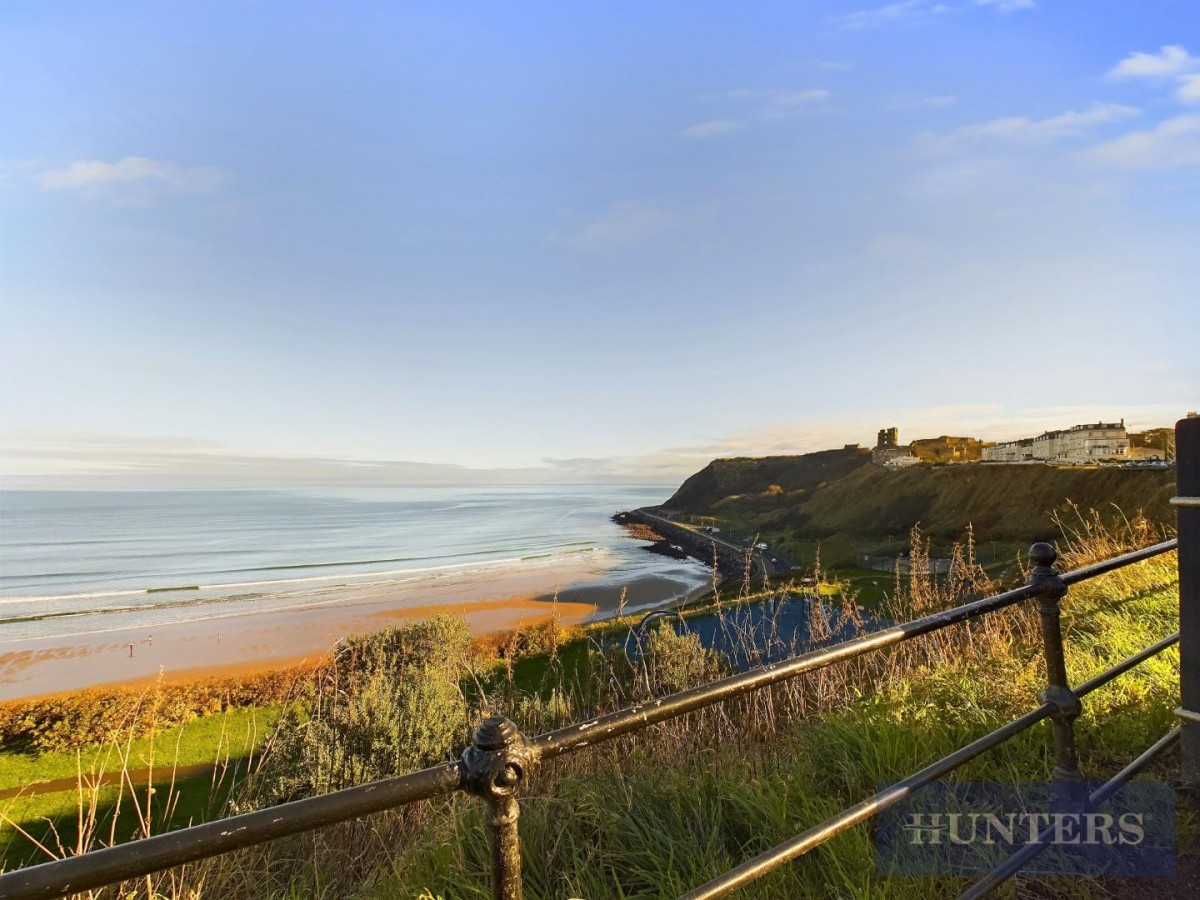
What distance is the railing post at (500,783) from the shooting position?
1.00m

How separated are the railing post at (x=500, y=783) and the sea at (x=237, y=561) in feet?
116

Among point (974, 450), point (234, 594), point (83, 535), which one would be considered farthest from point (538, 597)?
point (974, 450)

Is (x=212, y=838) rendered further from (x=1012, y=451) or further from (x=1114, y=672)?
(x=1012, y=451)

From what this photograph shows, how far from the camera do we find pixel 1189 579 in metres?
2.66

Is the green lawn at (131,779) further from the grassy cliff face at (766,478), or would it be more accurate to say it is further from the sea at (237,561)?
the grassy cliff face at (766,478)

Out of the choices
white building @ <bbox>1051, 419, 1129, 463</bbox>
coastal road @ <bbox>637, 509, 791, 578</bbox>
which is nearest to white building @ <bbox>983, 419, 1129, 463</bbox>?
white building @ <bbox>1051, 419, 1129, 463</bbox>

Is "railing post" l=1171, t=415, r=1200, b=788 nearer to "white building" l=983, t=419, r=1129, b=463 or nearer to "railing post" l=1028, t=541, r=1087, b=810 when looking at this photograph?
"railing post" l=1028, t=541, r=1087, b=810

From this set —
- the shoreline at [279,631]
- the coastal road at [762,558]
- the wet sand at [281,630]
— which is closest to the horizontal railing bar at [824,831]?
the shoreline at [279,631]

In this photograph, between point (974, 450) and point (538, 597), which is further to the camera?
point (974, 450)

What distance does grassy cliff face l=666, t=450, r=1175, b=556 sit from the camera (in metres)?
45.8

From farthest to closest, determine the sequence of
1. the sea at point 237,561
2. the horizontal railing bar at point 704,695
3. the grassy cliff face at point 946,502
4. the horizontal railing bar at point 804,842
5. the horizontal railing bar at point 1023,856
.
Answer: the grassy cliff face at point 946,502
the sea at point 237,561
the horizontal railing bar at point 1023,856
the horizontal railing bar at point 804,842
the horizontal railing bar at point 704,695

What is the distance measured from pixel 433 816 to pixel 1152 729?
447cm

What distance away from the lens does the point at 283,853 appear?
4852 millimetres

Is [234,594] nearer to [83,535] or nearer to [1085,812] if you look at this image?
[1085,812]
